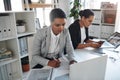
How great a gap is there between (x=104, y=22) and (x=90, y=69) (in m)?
3.05

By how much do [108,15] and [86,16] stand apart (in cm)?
196

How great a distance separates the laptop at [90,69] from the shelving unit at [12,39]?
1448mm

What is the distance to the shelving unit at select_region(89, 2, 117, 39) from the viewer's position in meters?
3.51

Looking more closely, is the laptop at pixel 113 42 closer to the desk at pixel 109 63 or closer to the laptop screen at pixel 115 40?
the laptop screen at pixel 115 40

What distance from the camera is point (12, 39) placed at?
2297 mm

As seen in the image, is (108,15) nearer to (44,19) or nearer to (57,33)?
(44,19)

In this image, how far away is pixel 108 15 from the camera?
3.59m

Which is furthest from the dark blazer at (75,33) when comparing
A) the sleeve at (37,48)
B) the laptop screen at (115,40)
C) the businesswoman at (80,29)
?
the sleeve at (37,48)

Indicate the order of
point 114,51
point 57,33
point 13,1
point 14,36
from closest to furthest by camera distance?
point 57,33 → point 114,51 → point 14,36 → point 13,1

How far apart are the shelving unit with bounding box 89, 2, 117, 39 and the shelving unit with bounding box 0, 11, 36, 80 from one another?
1.90 m

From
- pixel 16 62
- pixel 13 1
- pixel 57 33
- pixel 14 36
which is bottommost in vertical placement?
pixel 16 62

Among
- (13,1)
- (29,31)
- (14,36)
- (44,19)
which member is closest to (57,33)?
(14,36)

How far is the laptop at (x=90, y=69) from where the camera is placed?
2.72 ft

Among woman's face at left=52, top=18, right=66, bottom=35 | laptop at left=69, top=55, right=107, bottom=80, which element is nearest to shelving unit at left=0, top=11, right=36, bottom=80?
woman's face at left=52, top=18, right=66, bottom=35
